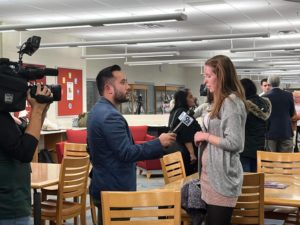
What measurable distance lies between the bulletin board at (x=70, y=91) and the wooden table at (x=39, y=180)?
701cm

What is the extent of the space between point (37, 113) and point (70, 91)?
32.0 ft

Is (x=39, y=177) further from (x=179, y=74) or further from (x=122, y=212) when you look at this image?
(x=179, y=74)

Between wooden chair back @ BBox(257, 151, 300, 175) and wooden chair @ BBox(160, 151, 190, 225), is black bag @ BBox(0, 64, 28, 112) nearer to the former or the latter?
wooden chair @ BBox(160, 151, 190, 225)

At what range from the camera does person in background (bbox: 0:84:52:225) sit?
1877 millimetres

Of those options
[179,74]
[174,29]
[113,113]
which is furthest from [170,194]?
[179,74]

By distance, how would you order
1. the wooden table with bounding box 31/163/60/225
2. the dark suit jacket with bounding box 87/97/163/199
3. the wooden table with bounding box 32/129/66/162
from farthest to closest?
the wooden table with bounding box 32/129/66/162, the wooden table with bounding box 31/163/60/225, the dark suit jacket with bounding box 87/97/163/199

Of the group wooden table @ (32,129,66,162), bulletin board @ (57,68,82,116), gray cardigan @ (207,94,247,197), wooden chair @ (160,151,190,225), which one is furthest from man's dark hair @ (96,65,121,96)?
bulletin board @ (57,68,82,116)

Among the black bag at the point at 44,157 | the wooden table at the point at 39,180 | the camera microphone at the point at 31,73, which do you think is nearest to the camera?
the camera microphone at the point at 31,73

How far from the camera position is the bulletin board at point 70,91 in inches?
441

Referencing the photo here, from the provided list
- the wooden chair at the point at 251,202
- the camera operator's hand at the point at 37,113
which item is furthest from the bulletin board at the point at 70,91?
the camera operator's hand at the point at 37,113

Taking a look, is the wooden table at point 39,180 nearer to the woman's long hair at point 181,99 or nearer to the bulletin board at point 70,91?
the woman's long hair at point 181,99

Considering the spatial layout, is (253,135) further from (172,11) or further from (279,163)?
(172,11)

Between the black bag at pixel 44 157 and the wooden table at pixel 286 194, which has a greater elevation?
the wooden table at pixel 286 194

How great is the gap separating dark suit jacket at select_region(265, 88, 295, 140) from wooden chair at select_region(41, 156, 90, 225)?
303cm
